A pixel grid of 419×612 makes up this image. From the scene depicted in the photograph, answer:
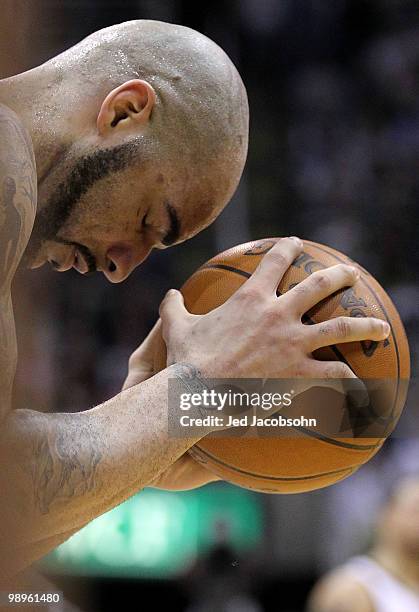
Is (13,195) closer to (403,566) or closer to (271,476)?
(271,476)

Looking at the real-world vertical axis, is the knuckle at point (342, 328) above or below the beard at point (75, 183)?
below

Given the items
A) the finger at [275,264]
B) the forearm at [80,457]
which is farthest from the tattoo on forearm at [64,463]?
the finger at [275,264]

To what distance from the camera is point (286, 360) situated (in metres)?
1.02

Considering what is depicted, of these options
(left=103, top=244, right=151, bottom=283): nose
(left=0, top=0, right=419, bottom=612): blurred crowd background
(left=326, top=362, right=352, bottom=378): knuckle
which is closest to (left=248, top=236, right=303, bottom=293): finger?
(left=326, top=362, right=352, bottom=378): knuckle

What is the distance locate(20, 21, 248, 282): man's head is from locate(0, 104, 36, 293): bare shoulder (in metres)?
0.18

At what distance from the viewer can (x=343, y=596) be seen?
153cm

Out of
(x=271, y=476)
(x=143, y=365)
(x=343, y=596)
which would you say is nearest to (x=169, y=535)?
(x=343, y=596)

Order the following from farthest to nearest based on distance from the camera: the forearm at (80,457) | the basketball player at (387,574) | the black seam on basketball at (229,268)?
the basketball player at (387,574), the black seam on basketball at (229,268), the forearm at (80,457)

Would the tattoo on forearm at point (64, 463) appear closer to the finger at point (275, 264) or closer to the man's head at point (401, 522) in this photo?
the finger at point (275, 264)

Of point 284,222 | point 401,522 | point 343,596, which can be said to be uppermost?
point 284,222

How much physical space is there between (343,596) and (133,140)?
838 millimetres

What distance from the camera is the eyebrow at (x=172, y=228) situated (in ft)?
3.87

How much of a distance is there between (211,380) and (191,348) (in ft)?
0.14

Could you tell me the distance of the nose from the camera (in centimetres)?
122
